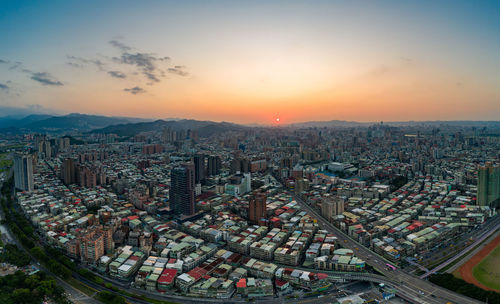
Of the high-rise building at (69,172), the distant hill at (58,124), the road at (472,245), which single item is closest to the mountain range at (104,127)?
the distant hill at (58,124)

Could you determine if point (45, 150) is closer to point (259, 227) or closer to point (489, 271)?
point (259, 227)

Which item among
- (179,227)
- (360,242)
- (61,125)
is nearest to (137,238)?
(179,227)

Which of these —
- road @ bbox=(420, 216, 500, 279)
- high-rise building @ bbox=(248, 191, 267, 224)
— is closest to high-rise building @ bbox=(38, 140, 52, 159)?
high-rise building @ bbox=(248, 191, 267, 224)

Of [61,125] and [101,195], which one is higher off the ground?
[61,125]

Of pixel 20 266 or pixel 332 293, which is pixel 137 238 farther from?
pixel 332 293

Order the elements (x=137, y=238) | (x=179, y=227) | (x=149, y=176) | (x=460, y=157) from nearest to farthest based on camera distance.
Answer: (x=137, y=238) < (x=179, y=227) < (x=149, y=176) < (x=460, y=157)

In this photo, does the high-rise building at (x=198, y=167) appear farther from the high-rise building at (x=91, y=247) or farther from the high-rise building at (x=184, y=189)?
the high-rise building at (x=91, y=247)

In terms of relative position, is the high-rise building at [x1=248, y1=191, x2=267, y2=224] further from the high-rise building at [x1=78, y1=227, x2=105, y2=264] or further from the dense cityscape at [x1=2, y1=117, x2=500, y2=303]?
the high-rise building at [x1=78, y1=227, x2=105, y2=264]
